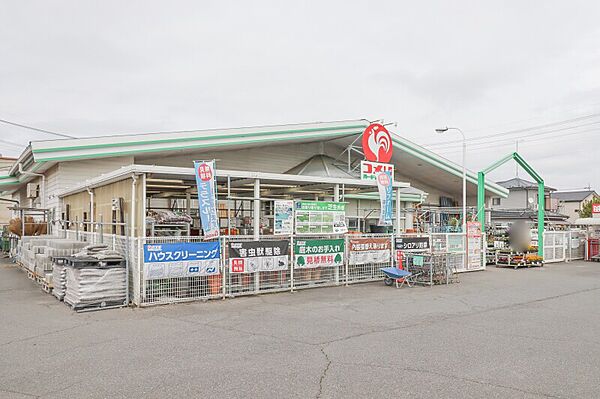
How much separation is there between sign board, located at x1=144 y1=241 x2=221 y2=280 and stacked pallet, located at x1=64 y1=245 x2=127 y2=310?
648mm

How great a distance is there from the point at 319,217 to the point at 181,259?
13.7 ft

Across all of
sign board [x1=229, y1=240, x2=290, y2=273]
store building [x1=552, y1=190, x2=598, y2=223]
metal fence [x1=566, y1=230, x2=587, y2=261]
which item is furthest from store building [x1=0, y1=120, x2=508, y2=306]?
store building [x1=552, y1=190, x2=598, y2=223]

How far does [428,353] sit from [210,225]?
568cm

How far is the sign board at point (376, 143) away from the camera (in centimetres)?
1939

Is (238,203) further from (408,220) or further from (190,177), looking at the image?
(408,220)

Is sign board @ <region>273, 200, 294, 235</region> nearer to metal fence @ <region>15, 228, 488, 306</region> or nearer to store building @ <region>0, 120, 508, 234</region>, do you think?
metal fence @ <region>15, 228, 488, 306</region>

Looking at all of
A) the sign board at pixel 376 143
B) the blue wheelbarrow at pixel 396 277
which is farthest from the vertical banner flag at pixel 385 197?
the sign board at pixel 376 143

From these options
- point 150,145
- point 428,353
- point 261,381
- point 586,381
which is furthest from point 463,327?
point 150,145

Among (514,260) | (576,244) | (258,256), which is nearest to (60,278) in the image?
(258,256)

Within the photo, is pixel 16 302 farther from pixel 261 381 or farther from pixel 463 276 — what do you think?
pixel 463 276

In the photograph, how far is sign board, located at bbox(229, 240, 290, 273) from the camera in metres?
11.2

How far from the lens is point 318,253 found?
1285 cm

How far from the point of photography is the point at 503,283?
14.8 m

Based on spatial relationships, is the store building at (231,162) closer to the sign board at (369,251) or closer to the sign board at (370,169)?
the sign board at (370,169)
